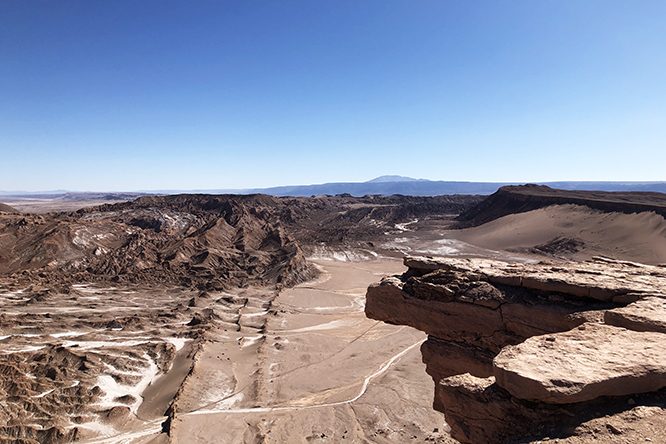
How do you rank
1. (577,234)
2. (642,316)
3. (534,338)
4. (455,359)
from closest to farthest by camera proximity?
(534,338) → (642,316) → (455,359) → (577,234)

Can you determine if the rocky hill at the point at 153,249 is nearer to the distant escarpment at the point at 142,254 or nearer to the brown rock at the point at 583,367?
the distant escarpment at the point at 142,254

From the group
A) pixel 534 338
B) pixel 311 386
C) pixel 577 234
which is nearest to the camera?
pixel 534 338

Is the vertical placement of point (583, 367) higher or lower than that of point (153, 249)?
higher

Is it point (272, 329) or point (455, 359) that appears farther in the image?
point (272, 329)

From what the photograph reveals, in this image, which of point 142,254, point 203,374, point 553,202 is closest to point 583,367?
point 203,374

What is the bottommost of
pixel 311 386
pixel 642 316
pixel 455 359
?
pixel 311 386

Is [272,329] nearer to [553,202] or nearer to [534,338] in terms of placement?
[534,338]

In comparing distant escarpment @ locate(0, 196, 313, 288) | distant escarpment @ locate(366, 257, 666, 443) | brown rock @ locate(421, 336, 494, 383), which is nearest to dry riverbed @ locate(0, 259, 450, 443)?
brown rock @ locate(421, 336, 494, 383)

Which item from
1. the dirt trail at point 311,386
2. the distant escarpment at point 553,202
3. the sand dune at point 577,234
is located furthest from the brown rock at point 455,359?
the distant escarpment at point 553,202
